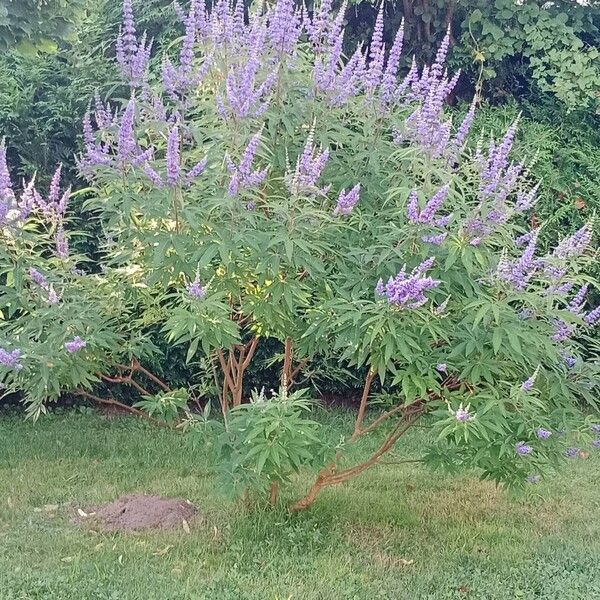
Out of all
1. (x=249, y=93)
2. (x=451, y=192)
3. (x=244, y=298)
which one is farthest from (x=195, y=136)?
(x=451, y=192)

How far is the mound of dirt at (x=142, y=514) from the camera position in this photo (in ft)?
14.9

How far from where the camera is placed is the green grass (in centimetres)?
382

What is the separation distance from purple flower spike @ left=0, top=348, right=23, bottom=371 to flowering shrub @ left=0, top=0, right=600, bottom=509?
3 cm

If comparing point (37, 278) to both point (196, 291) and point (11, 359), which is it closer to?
point (11, 359)

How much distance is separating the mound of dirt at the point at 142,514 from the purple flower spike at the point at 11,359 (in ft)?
4.63

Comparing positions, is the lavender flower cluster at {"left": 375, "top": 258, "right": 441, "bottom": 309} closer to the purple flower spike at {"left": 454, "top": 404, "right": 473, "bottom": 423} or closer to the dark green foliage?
the purple flower spike at {"left": 454, "top": 404, "right": 473, "bottom": 423}

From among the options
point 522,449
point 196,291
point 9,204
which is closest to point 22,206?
point 9,204

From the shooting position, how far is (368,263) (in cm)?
357

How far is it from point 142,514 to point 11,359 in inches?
64.5

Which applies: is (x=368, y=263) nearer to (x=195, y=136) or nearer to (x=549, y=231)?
(x=195, y=136)

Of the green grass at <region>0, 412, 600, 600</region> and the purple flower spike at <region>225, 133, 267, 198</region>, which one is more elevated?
the purple flower spike at <region>225, 133, 267, 198</region>

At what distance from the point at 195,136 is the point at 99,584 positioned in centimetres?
213

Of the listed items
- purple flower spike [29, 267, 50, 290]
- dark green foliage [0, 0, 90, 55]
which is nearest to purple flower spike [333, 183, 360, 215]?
purple flower spike [29, 267, 50, 290]

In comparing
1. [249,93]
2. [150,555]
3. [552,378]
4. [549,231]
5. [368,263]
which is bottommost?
[150,555]
